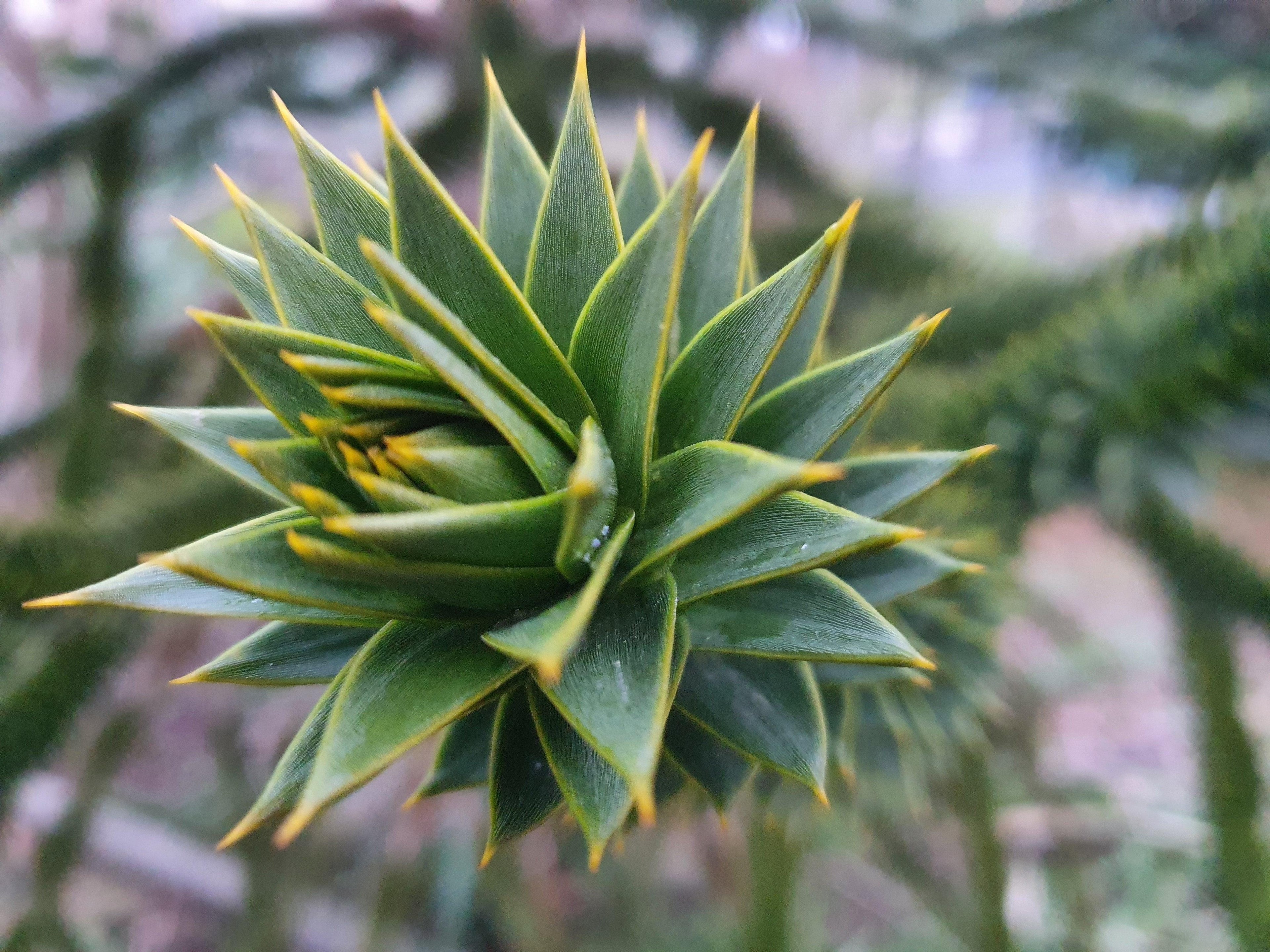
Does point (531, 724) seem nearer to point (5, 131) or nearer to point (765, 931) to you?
point (765, 931)

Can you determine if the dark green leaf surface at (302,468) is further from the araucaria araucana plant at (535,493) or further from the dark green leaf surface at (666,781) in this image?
the dark green leaf surface at (666,781)

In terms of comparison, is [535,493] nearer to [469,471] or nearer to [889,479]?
[469,471]

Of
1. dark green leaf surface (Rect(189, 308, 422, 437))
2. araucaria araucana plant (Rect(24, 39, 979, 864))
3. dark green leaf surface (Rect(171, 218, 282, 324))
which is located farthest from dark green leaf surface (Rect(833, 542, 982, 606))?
dark green leaf surface (Rect(171, 218, 282, 324))

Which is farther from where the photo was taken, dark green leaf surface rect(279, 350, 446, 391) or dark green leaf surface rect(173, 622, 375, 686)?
dark green leaf surface rect(173, 622, 375, 686)

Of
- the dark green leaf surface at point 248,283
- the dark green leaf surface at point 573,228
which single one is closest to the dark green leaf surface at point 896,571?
the dark green leaf surface at point 573,228

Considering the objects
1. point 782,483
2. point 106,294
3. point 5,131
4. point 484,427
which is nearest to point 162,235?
point 5,131

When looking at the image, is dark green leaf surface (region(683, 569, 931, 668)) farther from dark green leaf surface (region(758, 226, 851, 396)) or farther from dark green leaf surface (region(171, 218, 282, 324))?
dark green leaf surface (region(171, 218, 282, 324))
